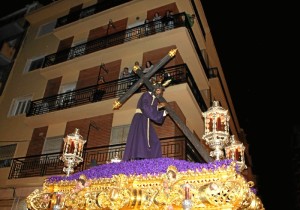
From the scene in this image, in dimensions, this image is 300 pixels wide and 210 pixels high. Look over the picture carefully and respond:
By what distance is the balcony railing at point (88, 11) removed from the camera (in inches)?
621

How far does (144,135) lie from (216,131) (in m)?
1.73

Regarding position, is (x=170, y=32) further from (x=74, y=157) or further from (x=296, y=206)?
(x=296, y=206)

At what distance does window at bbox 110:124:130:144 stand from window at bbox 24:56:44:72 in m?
8.61

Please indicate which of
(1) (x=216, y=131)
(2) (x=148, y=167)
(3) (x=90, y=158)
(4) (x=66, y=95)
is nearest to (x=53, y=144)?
(4) (x=66, y=95)

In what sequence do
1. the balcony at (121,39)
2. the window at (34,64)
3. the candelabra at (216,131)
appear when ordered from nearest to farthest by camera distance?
the candelabra at (216,131) < the balcony at (121,39) < the window at (34,64)

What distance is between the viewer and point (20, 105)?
16672mm

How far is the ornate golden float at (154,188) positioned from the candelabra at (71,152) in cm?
79

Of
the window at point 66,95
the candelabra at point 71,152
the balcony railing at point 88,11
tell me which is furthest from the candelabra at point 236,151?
the balcony railing at point 88,11

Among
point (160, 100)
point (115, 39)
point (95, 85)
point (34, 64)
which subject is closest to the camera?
point (160, 100)

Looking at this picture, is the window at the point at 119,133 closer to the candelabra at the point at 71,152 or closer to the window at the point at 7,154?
the candelabra at the point at 71,152

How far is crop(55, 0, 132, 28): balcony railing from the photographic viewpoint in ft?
51.8

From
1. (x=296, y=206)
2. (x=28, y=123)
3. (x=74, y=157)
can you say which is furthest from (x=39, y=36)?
(x=296, y=206)

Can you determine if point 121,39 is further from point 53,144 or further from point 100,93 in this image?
point 53,144

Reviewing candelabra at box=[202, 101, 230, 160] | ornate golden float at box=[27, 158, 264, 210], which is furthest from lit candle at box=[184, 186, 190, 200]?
candelabra at box=[202, 101, 230, 160]
